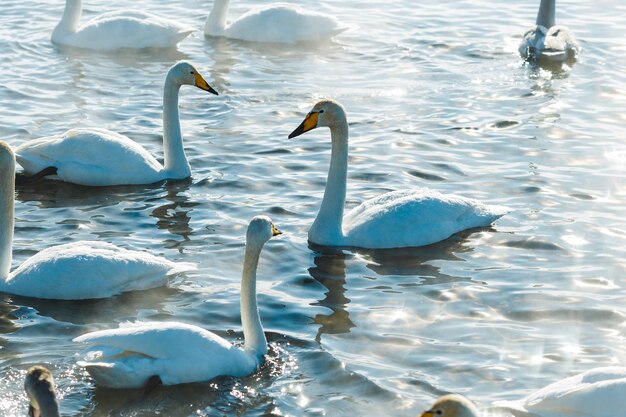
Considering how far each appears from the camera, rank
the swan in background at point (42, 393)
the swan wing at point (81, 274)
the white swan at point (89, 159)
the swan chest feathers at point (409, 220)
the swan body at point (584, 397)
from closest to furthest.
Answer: the swan in background at point (42, 393), the swan body at point (584, 397), the swan wing at point (81, 274), the swan chest feathers at point (409, 220), the white swan at point (89, 159)

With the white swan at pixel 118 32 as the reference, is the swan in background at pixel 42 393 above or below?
below

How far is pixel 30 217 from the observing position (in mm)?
11242

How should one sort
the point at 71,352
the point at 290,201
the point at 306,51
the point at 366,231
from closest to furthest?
the point at 71,352 < the point at 366,231 < the point at 290,201 < the point at 306,51

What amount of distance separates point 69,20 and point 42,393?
12.6m

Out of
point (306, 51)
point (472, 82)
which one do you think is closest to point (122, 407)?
point (472, 82)

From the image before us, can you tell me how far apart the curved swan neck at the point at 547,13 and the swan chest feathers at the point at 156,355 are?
11.3m

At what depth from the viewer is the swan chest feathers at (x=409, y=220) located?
34.8 ft

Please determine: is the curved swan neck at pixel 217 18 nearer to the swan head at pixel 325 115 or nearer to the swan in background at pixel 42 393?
the swan head at pixel 325 115

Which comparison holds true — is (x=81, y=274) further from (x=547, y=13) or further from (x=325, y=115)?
(x=547, y=13)

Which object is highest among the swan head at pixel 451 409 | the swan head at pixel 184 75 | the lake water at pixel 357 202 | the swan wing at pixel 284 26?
the swan head at pixel 184 75

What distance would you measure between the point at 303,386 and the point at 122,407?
1.18 meters

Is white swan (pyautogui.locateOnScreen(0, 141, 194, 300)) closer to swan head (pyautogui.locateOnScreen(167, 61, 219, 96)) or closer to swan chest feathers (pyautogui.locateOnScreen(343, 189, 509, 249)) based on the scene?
swan chest feathers (pyautogui.locateOnScreen(343, 189, 509, 249))

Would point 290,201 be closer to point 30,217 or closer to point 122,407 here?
point 30,217

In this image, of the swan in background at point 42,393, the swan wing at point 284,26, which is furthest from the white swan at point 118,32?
the swan in background at point 42,393
